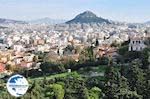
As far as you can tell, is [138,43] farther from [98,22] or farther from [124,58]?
[98,22]

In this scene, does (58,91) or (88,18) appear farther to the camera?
(88,18)

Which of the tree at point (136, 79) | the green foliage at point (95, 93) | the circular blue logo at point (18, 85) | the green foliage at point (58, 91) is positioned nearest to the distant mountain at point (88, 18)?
the tree at point (136, 79)

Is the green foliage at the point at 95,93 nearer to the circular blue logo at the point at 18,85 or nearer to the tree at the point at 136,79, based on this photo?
the tree at the point at 136,79

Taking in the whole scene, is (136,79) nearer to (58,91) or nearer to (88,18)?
(58,91)

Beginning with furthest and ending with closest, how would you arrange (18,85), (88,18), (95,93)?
1. (88,18)
2. (95,93)
3. (18,85)

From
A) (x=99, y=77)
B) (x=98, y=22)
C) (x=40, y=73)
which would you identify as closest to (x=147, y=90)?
(x=99, y=77)

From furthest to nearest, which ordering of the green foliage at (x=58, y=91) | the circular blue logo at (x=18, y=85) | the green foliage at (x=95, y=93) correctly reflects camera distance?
the green foliage at (x=58, y=91) < the green foliage at (x=95, y=93) < the circular blue logo at (x=18, y=85)

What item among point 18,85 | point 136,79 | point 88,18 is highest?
point 18,85

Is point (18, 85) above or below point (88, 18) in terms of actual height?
above

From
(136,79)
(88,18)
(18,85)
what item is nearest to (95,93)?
(136,79)

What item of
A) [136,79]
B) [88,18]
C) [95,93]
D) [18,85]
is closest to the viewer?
[18,85]

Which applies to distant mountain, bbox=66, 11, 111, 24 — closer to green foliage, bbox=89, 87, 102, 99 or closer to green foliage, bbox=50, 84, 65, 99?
green foliage, bbox=50, 84, 65, 99
